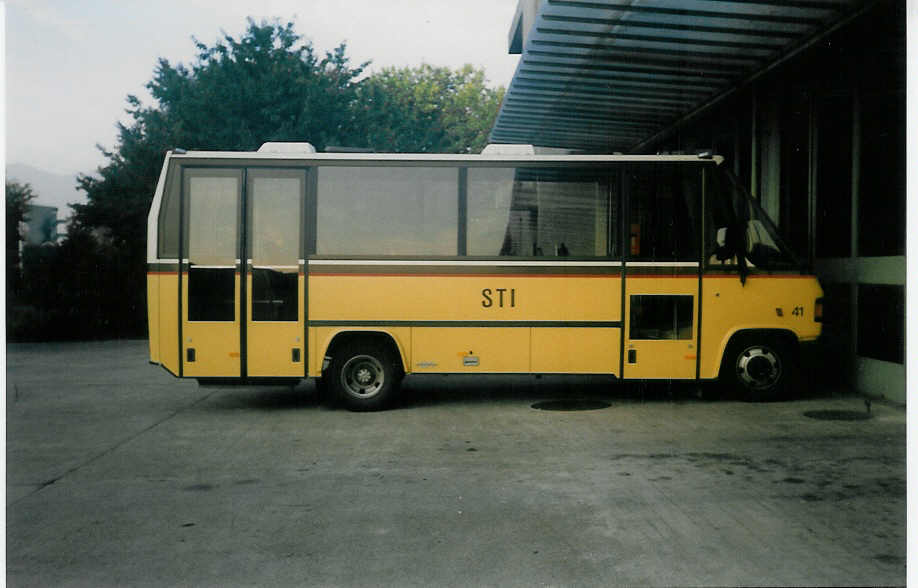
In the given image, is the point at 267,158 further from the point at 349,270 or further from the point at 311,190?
the point at 349,270

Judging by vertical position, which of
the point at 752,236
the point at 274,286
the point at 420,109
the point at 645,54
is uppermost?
the point at 420,109

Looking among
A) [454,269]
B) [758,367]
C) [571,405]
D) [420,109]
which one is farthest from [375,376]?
[420,109]

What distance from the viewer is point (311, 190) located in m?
9.93

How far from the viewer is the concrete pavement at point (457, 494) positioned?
15.7 ft

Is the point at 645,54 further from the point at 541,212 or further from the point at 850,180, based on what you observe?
the point at 541,212

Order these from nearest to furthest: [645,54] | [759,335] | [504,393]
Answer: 1. [759,335]
2. [504,393]
3. [645,54]

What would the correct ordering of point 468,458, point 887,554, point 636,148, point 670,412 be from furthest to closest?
point 636,148 → point 670,412 → point 468,458 → point 887,554

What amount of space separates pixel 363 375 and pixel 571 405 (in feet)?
8.27

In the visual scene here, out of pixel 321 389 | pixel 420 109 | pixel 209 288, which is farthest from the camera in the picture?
pixel 420 109

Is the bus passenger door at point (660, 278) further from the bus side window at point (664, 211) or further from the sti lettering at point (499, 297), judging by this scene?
the sti lettering at point (499, 297)

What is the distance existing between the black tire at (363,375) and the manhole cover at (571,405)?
1807 mm

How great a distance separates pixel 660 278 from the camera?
10023mm

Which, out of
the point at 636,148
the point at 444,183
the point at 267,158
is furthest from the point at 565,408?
the point at 636,148

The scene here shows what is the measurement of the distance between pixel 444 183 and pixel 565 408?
2.99 meters
